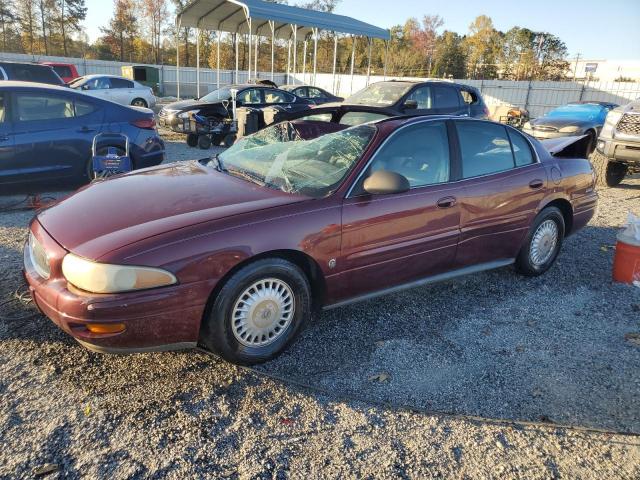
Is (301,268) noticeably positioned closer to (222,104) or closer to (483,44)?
(222,104)

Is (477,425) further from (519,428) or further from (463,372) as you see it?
(463,372)

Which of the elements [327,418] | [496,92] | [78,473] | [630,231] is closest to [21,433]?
[78,473]

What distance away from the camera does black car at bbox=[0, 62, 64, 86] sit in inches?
509

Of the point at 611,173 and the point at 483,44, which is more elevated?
the point at 483,44

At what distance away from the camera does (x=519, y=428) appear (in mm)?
2639

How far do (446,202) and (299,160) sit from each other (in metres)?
1.15

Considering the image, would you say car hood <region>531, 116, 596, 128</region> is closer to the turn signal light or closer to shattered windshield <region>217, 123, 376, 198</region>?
shattered windshield <region>217, 123, 376, 198</region>

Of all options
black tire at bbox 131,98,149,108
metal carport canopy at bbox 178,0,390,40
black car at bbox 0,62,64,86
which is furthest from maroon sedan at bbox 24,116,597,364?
black tire at bbox 131,98,149,108

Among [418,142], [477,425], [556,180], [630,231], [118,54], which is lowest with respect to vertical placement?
[477,425]

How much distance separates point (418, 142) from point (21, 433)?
10.1 ft

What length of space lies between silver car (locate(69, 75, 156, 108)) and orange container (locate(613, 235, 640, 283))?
55.4 ft

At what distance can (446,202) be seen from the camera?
3.69m

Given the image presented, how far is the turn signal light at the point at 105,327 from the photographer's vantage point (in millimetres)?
2535

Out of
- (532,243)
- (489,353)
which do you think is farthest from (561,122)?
(489,353)
